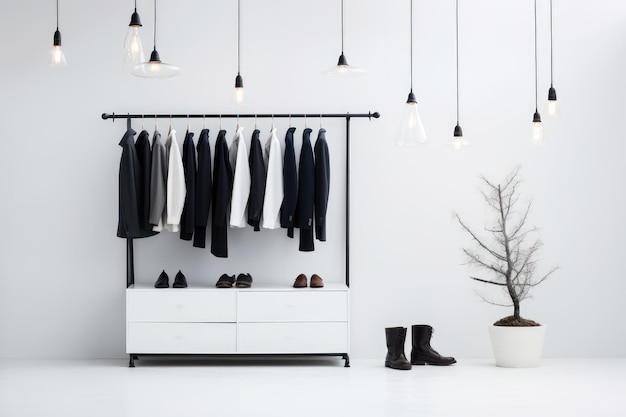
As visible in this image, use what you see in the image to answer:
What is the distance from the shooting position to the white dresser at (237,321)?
5770 millimetres

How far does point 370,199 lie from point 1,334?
2.89 m

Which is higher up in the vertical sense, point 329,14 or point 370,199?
point 329,14

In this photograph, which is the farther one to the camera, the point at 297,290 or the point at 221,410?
the point at 297,290

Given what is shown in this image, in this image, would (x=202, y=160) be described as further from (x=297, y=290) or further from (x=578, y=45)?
(x=578, y=45)

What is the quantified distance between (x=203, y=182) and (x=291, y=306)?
1056mm

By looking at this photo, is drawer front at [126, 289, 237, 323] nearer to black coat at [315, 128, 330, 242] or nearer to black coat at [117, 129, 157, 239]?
black coat at [117, 129, 157, 239]

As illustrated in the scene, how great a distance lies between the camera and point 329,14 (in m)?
6.34

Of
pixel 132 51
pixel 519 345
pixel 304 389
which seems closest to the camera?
pixel 132 51

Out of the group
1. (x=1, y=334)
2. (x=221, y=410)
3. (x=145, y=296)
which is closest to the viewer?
(x=221, y=410)

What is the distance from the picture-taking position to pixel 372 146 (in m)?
6.32

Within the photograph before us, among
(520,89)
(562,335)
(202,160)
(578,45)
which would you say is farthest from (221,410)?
(578,45)

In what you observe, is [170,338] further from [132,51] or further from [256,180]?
[132,51]

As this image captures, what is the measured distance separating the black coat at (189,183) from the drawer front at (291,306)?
2.05 ft

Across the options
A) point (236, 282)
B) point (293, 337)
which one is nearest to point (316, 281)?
point (293, 337)
